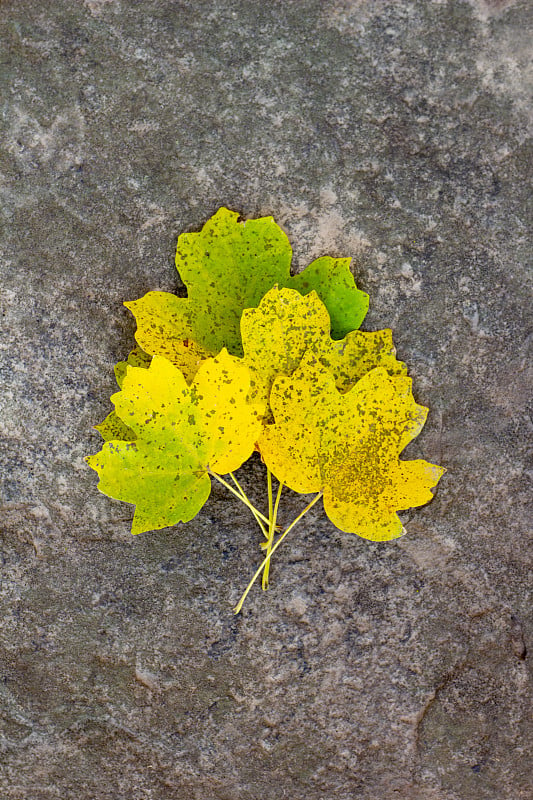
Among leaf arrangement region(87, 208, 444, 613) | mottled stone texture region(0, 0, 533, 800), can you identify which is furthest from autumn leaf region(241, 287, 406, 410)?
mottled stone texture region(0, 0, 533, 800)

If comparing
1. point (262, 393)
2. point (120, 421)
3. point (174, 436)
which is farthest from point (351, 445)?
point (120, 421)

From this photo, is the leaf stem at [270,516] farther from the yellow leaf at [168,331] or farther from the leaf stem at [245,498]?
the yellow leaf at [168,331]

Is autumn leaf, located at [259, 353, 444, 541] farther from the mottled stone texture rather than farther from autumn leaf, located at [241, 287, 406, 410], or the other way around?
the mottled stone texture

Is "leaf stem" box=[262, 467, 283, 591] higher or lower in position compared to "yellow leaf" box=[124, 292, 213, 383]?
lower

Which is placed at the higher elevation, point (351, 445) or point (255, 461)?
point (351, 445)

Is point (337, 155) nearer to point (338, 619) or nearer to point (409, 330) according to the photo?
point (409, 330)

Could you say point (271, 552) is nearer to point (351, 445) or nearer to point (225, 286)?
point (351, 445)

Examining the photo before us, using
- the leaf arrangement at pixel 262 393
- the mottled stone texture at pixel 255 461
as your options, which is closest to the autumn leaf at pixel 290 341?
the leaf arrangement at pixel 262 393
